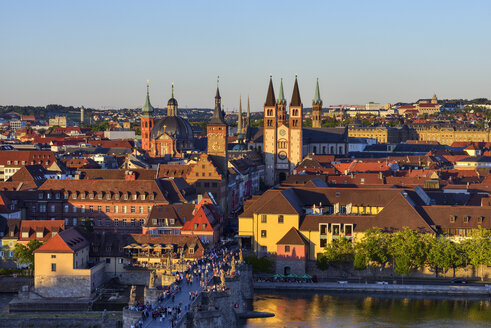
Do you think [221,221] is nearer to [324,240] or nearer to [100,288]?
[324,240]

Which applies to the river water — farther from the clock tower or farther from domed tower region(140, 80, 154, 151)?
domed tower region(140, 80, 154, 151)

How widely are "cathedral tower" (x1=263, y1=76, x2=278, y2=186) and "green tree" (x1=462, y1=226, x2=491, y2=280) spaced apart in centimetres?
7761

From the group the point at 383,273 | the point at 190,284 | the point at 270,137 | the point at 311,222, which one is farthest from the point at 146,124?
the point at 190,284

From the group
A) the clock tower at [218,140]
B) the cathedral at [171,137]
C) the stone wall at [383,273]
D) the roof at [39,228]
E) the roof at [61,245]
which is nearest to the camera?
the roof at [61,245]

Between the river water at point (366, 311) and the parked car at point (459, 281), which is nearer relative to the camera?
the river water at point (366, 311)

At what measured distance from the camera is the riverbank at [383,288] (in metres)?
67.6

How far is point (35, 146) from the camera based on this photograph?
183 meters

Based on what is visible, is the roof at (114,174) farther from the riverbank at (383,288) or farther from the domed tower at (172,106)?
the domed tower at (172,106)

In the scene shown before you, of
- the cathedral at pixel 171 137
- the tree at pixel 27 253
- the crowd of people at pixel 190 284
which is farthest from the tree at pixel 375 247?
the cathedral at pixel 171 137

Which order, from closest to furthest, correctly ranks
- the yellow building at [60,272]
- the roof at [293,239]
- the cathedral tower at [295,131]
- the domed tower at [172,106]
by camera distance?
1. the yellow building at [60,272]
2. the roof at [293,239]
3. the cathedral tower at [295,131]
4. the domed tower at [172,106]

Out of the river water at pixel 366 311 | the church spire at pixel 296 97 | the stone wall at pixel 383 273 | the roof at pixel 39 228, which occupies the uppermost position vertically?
the church spire at pixel 296 97

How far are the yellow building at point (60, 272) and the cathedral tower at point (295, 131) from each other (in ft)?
280

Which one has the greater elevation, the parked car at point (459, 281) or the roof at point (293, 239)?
the roof at point (293, 239)

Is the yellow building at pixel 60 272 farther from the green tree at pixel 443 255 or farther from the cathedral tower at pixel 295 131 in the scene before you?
the cathedral tower at pixel 295 131
